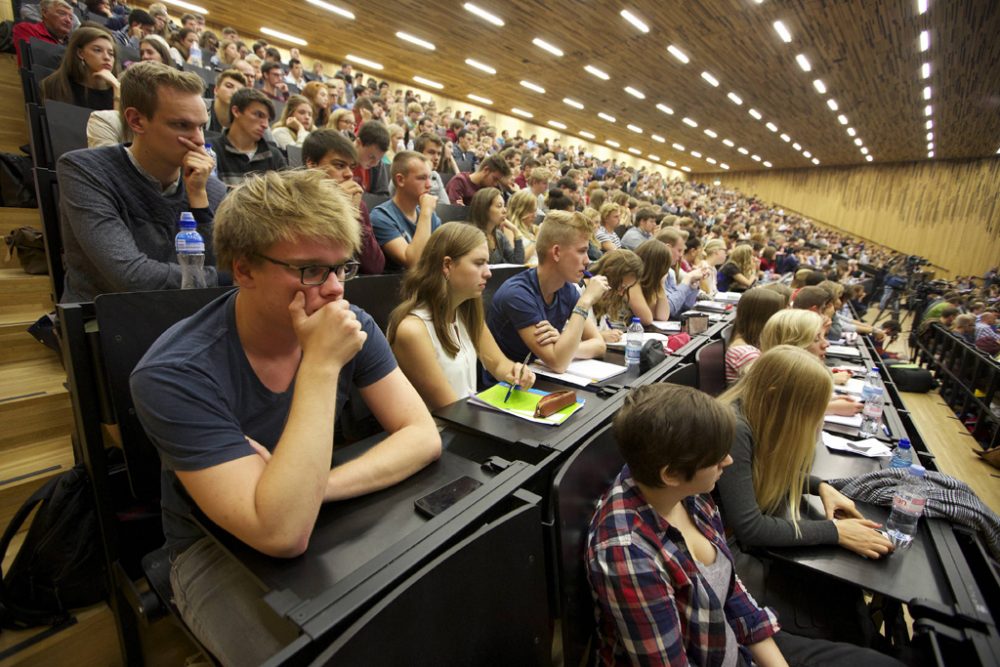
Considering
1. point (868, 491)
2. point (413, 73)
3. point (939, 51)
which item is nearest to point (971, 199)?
point (939, 51)

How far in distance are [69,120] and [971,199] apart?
25780 mm

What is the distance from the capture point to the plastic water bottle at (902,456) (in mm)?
1804

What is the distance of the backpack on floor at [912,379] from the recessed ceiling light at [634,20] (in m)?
7.02

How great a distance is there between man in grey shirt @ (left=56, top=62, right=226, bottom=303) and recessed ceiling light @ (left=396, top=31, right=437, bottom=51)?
395 inches

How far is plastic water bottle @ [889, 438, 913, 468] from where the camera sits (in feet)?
5.92

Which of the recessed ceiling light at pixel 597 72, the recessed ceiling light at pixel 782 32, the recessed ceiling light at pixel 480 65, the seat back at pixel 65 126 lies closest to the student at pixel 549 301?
the seat back at pixel 65 126

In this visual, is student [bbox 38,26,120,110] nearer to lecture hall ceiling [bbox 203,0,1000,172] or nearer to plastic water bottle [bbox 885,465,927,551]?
plastic water bottle [bbox 885,465,927,551]

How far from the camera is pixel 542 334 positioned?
2168 mm

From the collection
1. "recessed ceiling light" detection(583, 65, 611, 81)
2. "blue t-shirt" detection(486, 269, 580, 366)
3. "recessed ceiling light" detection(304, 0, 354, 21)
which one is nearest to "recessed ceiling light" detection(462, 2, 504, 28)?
"recessed ceiling light" detection(304, 0, 354, 21)

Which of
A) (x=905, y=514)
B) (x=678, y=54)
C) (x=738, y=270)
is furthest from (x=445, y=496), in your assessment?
(x=678, y=54)

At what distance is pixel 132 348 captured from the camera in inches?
48.5

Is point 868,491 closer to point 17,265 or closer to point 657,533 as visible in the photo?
point 657,533

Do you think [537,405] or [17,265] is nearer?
[537,405]

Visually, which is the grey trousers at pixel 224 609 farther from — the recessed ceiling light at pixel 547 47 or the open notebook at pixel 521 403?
the recessed ceiling light at pixel 547 47
